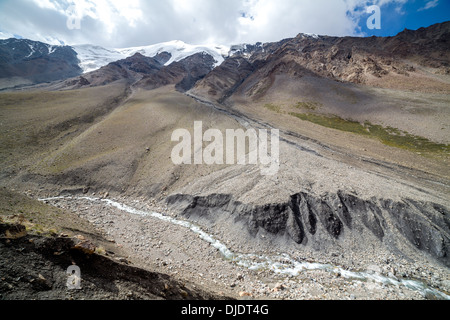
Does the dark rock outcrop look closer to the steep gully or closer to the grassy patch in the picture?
the steep gully

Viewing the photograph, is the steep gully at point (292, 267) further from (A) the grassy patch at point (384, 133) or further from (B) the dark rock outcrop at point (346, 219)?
(A) the grassy patch at point (384, 133)

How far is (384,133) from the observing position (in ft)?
181

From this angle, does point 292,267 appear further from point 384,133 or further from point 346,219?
point 384,133

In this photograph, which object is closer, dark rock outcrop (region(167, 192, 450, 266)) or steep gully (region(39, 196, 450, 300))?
steep gully (region(39, 196, 450, 300))

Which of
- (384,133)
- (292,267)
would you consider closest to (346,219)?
(292,267)

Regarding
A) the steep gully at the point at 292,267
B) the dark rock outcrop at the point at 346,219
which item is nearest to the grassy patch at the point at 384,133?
the dark rock outcrop at the point at 346,219

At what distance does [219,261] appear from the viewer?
18.2 m

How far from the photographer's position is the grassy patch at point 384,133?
44125mm

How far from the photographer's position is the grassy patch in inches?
1737

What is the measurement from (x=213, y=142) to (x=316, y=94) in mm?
75263

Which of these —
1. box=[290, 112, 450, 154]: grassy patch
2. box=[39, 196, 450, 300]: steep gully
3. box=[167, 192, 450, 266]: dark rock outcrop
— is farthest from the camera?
box=[290, 112, 450, 154]: grassy patch

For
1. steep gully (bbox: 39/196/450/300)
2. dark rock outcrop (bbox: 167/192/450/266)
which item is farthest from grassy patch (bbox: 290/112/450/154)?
steep gully (bbox: 39/196/450/300)
